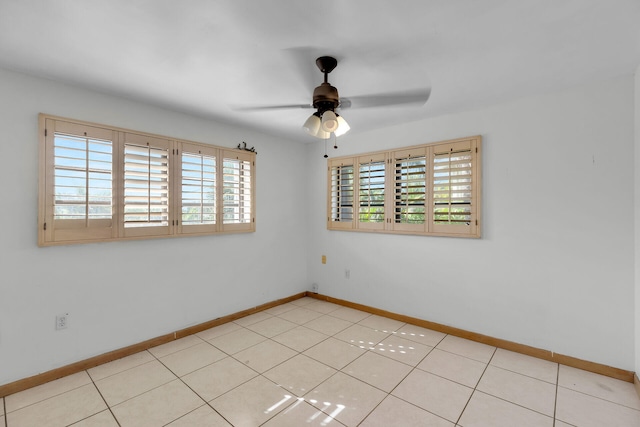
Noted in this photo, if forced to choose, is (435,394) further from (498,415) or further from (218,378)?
(218,378)

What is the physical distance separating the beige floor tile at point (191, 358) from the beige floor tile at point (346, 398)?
1.01m

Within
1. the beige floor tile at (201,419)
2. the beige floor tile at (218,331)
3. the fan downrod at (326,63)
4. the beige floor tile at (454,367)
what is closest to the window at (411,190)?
the beige floor tile at (454,367)

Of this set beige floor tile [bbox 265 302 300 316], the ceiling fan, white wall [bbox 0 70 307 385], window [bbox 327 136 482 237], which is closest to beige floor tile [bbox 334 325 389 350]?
beige floor tile [bbox 265 302 300 316]

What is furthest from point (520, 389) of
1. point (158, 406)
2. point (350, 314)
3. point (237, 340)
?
point (158, 406)

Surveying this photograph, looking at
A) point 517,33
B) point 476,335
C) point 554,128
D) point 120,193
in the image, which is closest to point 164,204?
point 120,193

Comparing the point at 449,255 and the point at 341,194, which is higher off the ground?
the point at 341,194

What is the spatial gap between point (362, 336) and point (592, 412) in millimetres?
1756

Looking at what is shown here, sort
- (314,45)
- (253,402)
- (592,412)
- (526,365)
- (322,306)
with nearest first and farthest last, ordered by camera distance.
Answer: (314,45) < (592,412) < (253,402) < (526,365) < (322,306)

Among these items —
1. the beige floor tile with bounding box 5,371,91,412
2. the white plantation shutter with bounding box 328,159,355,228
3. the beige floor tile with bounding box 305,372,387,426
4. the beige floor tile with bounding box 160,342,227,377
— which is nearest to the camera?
the beige floor tile with bounding box 305,372,387,426

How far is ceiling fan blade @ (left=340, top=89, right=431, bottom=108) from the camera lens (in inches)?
102

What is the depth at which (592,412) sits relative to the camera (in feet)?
6.28

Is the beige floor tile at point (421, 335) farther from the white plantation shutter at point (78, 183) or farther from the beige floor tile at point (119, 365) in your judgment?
the white plantation shutter at point (78, 183)

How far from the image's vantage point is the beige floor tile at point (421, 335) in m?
2.95

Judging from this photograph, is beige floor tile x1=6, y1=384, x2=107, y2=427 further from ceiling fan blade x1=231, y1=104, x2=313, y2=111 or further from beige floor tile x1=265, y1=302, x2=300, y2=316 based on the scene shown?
ceiling fan blade x1=231, y1=104, x2=313, y2=111
